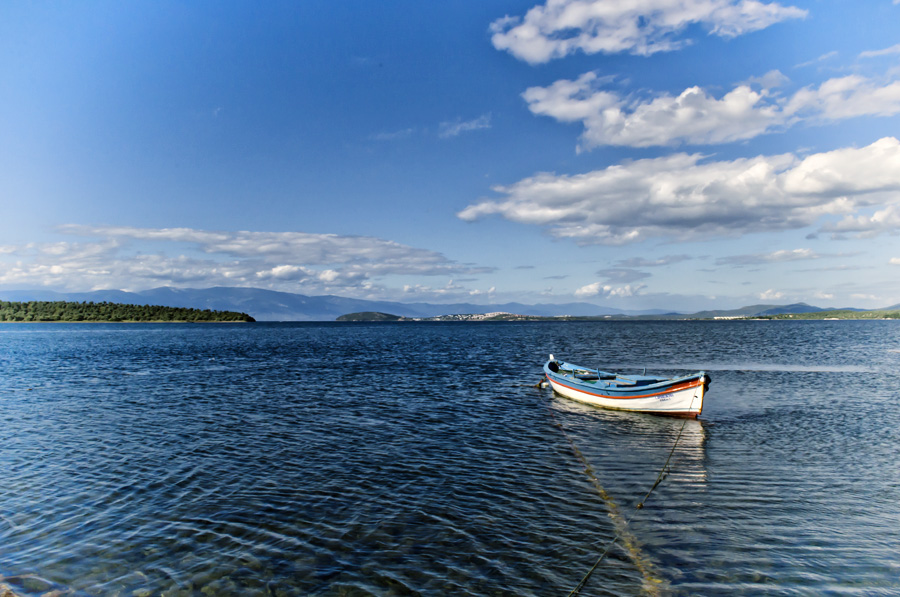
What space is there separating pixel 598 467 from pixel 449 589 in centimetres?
1027

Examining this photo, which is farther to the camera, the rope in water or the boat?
A: the boat

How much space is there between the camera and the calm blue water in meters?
10.4

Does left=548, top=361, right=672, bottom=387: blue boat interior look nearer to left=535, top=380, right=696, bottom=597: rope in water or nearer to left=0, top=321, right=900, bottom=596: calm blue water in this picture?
left=0, top=321, right=900, bottom=596: calm blue water

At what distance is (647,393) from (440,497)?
18.6 metres

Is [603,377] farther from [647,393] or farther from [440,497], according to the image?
[440,497]

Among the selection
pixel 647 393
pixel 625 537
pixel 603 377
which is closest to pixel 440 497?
pixel 625 537

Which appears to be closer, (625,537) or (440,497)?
(625,537)

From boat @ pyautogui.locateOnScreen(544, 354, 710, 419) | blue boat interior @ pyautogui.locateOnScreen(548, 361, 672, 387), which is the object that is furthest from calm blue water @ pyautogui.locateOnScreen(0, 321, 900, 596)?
blue boat interior @ pyautogui.locateOnScreen(548, 361, 672, 387)

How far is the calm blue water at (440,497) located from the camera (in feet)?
34.0

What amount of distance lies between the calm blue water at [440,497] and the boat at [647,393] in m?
1.09

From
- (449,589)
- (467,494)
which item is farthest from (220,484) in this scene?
(449,589)

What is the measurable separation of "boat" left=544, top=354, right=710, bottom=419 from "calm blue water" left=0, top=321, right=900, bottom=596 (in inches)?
42.8

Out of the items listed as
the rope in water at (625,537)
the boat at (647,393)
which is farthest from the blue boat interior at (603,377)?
the rope in water at (625,537)

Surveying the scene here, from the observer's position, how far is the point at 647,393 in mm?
28688
